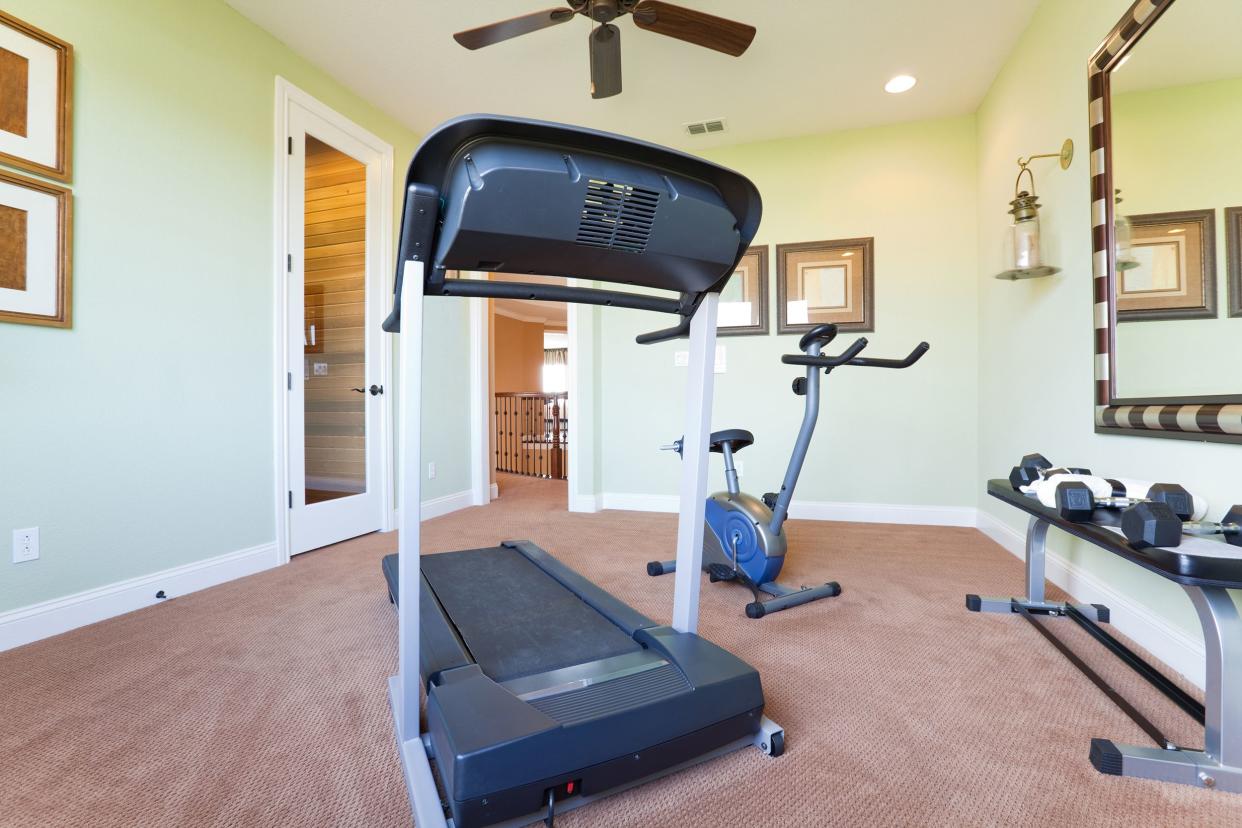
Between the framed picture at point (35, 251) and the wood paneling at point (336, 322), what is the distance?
140cm

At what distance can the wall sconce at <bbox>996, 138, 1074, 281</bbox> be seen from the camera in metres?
2.46

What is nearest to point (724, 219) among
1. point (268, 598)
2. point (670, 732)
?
point (670, 732)

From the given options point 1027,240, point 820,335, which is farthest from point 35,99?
point 1027,240

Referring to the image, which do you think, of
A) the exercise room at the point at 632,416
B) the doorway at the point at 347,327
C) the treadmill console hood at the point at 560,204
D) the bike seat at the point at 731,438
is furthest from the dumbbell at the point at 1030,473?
the doorway at the point at 347,327

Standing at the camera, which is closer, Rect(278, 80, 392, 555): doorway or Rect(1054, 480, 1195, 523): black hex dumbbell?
Rect(1054, 480, 1195, 523): black hex dumbbell

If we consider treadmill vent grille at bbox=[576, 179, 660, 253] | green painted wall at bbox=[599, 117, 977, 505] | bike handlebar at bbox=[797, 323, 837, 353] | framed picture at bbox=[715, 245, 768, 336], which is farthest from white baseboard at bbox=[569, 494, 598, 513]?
treadmill vent grille at bbox=[576, 179, 660, 253]

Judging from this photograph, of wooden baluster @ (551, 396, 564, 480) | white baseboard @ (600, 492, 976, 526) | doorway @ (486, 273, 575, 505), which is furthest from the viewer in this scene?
wooden baluster @ (551, 396, 564, 480)

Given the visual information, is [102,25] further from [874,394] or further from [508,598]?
[874,394]

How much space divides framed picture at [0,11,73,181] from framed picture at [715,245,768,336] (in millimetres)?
3354

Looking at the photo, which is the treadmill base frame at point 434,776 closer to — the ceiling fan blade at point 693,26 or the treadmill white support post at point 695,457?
the treadmill white support post at point 695,457

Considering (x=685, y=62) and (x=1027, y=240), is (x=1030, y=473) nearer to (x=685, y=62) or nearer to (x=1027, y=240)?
(x=1027, y=240)

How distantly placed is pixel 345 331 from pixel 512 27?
6.67 feet

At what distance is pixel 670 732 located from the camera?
110cm

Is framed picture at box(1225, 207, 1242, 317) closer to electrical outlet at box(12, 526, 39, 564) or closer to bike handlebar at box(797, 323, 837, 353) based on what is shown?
bike handlebar at box(797, 323, 837, 353)
